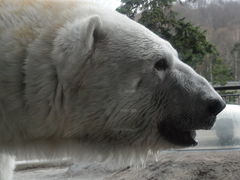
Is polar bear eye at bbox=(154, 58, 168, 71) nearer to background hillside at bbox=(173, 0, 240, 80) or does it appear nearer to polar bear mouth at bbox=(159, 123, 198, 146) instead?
polar bear mouth at bbox=(159, 123, 198, 146)

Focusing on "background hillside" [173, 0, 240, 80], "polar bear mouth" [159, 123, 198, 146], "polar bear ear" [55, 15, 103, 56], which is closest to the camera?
"polar bear ear" [55, 15, 103, 56]

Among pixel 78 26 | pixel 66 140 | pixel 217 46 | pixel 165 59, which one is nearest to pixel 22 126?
pixel 66 140

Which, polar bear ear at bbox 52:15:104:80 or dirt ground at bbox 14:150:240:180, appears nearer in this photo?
polar bear ear at bbox 52:15:104:80

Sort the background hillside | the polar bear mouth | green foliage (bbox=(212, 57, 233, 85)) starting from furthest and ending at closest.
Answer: green foliage (bbox=(212, 57, 233, 85)), the background hillside, the polar bear mouth

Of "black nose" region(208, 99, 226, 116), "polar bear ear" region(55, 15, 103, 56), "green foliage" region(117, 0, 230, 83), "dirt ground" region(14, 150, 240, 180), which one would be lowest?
"dirt ground" region(14, 150, 240, 180)

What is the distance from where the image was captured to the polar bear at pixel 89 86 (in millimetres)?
889

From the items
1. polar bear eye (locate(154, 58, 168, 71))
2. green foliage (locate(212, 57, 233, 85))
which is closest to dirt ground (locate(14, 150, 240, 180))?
green foliage (locate(212, 57, 233, 85))

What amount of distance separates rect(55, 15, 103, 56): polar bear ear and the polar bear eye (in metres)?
0.16

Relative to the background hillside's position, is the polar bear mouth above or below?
below

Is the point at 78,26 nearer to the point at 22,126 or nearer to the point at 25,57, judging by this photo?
the point at 25,57

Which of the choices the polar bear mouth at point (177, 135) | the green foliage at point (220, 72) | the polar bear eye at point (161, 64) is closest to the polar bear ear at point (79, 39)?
the polar bear eye at point (161, 64)

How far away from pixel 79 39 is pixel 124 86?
0.14 meters

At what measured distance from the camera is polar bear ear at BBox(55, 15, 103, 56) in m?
0.88

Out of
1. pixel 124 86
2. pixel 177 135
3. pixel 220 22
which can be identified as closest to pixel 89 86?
pixel 124 86
